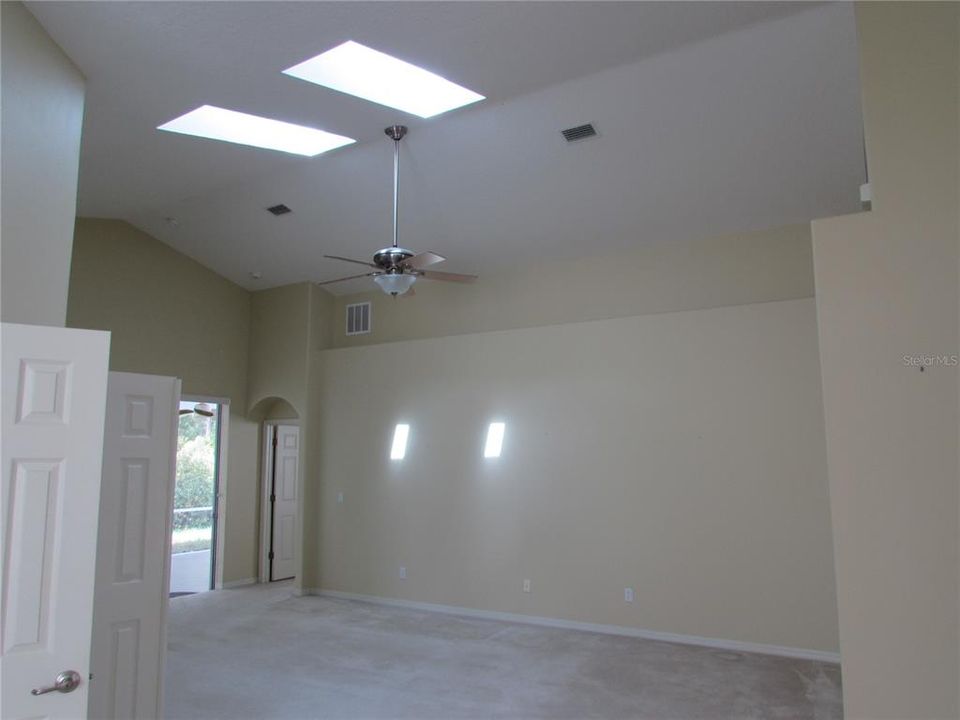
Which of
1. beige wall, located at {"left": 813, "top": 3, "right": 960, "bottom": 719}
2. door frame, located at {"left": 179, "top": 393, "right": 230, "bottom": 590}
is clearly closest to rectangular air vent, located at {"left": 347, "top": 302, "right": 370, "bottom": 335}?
door frame, located at {"left": 179, "top": 393, "right": 230, "bottom": 590}

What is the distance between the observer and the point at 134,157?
16.9 feet

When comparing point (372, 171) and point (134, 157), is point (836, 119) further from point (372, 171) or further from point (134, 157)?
point (134, 157)

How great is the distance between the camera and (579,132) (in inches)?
188

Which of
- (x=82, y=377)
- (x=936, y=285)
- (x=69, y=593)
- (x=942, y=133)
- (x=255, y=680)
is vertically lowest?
(x=255, y=680)

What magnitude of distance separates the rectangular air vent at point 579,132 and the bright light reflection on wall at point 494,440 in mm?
2998

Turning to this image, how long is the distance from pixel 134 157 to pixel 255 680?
4.09 metres

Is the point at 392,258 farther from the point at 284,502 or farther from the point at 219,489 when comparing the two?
the point at 284,502

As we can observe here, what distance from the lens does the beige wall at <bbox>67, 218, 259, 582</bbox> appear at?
699 centimetres

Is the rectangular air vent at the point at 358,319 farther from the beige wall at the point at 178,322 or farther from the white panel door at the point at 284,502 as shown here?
→ the white panel door at the point at 284,502

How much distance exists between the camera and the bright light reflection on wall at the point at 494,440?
6.72 metres

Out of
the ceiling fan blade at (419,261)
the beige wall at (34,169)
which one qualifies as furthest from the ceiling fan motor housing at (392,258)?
the beige wall at (34,169)

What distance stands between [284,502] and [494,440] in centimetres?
358

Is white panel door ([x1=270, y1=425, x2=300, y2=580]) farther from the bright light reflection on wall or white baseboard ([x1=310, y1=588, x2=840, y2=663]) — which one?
the bright light reflection on wall

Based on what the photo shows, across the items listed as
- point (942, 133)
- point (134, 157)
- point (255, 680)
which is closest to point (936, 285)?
point (942, 133)
